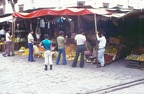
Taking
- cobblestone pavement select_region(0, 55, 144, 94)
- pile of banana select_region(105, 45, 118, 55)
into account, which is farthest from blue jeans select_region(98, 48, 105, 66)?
pile of banana select_region(105, 45, 118, 55)

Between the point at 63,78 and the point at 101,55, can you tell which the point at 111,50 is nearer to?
the point at 101,55

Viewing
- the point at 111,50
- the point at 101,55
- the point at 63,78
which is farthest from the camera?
the point at 111,50

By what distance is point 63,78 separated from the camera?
9867 mm

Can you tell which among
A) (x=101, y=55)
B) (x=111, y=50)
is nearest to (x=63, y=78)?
(x=101, y=55)

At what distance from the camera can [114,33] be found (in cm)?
1602

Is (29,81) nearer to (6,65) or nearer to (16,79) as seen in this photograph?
(16,79)

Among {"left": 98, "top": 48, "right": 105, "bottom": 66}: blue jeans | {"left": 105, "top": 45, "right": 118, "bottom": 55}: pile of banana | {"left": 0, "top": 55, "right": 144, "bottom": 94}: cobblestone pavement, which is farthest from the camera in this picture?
{"left": 105, "top": 45, "right": 118, "bottom": 55}: pile of banana

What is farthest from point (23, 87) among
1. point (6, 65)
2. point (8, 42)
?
point (8, 42)

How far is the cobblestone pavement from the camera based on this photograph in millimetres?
8327

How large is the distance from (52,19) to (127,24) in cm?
499

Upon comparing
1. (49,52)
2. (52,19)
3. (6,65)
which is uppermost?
(52,19)

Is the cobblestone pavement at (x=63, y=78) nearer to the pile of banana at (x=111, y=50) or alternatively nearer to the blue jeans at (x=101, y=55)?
the blue jeans at (x=101, y=55)

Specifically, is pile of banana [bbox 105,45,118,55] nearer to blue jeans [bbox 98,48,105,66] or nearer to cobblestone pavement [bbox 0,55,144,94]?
cobblestone pavement [bbox 0,55,144,94]

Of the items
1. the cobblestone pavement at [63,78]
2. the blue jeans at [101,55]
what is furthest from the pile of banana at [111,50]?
the blue jeans at [101,55]
